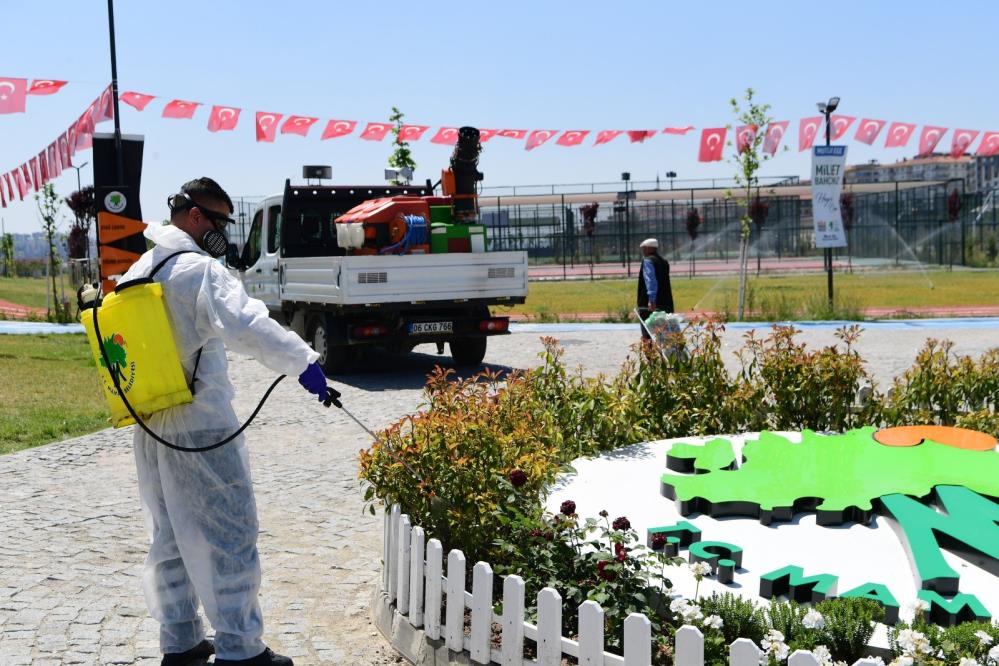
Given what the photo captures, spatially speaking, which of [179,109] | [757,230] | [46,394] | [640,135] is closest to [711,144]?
[640,135]

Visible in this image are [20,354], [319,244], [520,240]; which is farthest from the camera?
[520,240]

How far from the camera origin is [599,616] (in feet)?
11.1

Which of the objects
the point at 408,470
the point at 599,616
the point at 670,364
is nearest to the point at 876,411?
the point at 670,364

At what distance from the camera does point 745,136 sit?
21453mm

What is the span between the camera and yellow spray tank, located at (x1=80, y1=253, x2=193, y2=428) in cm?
402

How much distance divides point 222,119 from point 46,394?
10.3 m

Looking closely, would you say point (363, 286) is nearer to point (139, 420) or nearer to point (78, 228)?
point (139, 420)

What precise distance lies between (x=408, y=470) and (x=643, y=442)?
2873 mm

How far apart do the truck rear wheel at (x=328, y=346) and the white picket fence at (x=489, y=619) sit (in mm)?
8852

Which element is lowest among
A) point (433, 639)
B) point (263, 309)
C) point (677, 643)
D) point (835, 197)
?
point (433, 639)

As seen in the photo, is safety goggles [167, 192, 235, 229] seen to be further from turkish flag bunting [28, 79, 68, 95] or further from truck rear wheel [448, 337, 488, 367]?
turkish flag bunting [28, 79, 68, 95]

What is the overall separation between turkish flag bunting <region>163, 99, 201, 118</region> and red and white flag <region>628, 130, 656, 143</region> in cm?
1089

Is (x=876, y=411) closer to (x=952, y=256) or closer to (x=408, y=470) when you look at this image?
(x=408, y=470)

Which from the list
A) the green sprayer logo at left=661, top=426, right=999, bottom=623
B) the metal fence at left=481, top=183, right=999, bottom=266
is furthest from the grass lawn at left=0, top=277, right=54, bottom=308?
the green sprayer logo at left=661, top=426, right=999, bottom=623
